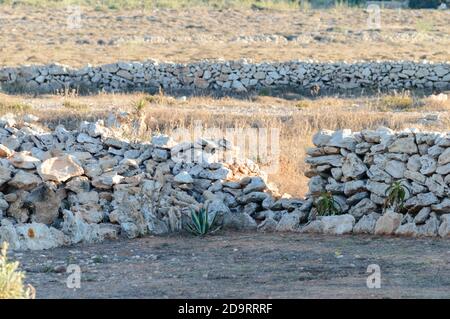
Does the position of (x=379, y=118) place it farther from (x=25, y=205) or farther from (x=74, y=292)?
(x=74, y=292)

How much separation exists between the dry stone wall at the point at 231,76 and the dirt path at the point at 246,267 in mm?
16739

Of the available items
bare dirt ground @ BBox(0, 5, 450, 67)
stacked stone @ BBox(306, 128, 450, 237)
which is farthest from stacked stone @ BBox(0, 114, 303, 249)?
bare dirt ground @ BBox(0, 5, 450, 67)

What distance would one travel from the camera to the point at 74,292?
8.53 m

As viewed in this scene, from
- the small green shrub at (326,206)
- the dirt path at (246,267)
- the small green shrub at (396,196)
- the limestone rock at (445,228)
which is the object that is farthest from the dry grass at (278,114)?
the dirt path at (246,267)

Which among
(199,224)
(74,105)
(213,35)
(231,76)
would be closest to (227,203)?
(199,224)

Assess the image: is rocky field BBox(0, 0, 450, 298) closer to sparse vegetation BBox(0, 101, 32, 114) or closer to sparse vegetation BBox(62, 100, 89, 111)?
sparse vegetation BBox(0, 101, 32, 114)

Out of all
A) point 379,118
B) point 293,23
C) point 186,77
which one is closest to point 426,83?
point 186,77

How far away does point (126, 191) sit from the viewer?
11781 millimetres

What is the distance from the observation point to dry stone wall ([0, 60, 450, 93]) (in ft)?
90.9

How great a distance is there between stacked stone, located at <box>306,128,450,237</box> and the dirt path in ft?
0.93

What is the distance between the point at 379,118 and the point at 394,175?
794 cm

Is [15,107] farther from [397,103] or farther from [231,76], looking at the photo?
[397,103]

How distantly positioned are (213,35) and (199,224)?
103 feet

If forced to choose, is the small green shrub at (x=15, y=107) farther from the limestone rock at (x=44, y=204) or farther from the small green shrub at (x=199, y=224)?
the small green shrub at (x=199, y=224)
